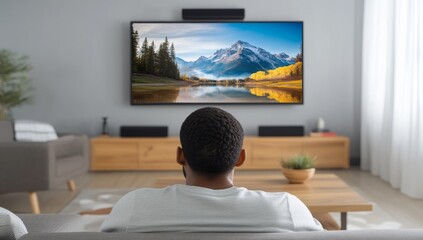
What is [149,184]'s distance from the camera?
5.34 m

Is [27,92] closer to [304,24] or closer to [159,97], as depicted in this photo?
[159,97]

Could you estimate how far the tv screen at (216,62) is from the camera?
20.7 feet

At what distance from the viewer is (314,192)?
318 centimetres

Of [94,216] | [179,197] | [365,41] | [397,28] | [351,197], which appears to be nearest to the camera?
[179,197]

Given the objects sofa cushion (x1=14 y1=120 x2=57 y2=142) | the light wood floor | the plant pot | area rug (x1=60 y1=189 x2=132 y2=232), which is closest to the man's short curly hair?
the plant pot

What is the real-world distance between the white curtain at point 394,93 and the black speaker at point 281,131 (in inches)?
32.4

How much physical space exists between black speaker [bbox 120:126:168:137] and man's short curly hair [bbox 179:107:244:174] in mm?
4879

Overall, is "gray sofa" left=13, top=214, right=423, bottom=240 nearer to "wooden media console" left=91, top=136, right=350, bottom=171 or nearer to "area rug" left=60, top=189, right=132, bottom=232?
"area rug" left=60, top=189, right=132, bottom=232

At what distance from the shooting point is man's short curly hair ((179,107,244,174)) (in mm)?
1269

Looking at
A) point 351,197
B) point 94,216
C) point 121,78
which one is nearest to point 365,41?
point 121,78

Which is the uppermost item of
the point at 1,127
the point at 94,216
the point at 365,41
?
the point at 365,41

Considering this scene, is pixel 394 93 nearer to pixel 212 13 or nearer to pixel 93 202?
pixel 212 13

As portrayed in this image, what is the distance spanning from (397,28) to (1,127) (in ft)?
13.8

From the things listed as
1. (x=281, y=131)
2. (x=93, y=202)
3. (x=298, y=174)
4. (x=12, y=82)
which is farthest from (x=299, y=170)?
(x=12, y=82)
